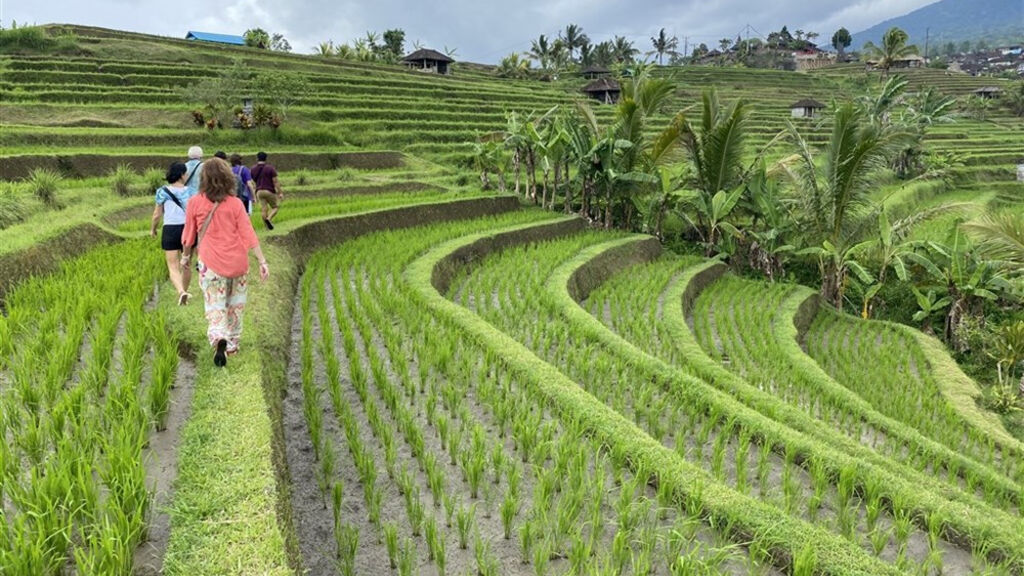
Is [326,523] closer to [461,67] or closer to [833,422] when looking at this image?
[833,422]

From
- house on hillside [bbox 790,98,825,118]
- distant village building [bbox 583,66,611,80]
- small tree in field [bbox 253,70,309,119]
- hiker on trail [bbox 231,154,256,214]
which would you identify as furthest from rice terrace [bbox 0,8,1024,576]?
distant village building [bbox 583,66,611,80]

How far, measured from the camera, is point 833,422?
564cm

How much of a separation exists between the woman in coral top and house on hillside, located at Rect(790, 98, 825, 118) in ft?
136

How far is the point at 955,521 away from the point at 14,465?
15.1 ft

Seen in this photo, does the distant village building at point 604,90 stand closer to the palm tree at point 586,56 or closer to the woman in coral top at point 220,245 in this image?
the palm tree at point 586,56

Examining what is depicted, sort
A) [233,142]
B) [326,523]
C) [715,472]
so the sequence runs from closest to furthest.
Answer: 1. [326,523]
2. [715,472]
3. [233,142]

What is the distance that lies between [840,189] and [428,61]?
3582 centimetres

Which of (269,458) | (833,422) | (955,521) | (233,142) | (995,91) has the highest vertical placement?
(995,91)

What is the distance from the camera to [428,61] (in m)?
41.8

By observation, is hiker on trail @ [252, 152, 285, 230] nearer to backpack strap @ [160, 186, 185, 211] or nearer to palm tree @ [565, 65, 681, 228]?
backpack strap @ [160, 186, 185, 211]

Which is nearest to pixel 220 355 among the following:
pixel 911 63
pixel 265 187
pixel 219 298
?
pixel 219 298

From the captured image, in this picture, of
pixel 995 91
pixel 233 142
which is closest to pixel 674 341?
pixel 233 142

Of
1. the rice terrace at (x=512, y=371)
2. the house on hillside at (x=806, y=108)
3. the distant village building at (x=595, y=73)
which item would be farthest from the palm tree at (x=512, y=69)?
the rice terrace at (x=512, y=371)

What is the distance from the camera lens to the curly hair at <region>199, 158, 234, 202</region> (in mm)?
3836
